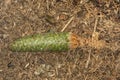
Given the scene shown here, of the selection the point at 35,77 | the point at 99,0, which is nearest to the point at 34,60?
the point at 35,77

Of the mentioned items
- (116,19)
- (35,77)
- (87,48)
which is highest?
(116,19)

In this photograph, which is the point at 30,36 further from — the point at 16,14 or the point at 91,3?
the point at 91,3

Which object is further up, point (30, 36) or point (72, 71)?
point (30, 36)

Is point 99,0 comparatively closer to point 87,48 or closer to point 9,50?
point 87,48

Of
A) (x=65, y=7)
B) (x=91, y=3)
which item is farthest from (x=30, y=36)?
(x=91, y=3)

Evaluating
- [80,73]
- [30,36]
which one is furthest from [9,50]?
[80,73]

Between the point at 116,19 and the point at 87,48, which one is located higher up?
the point at 116,19
